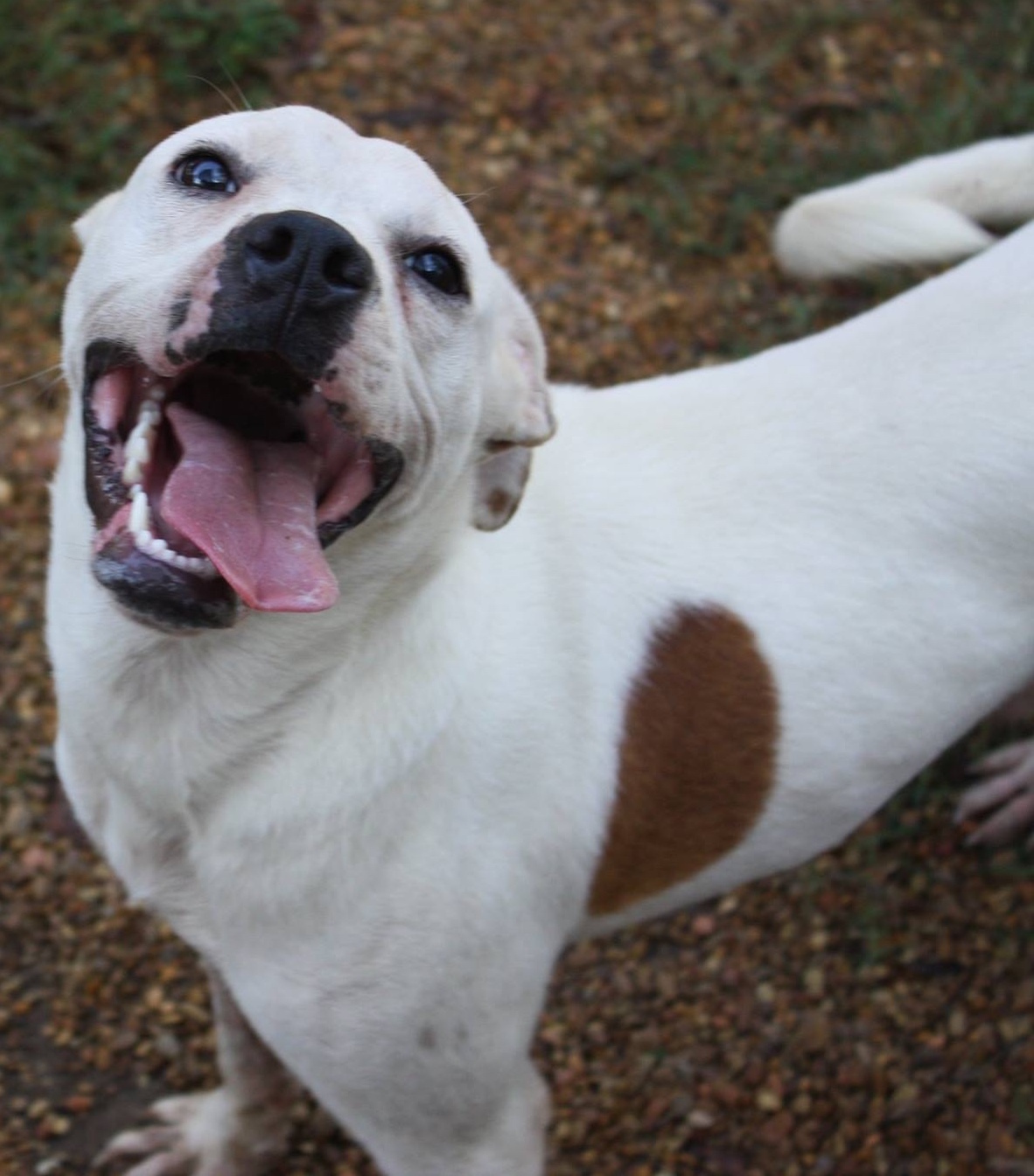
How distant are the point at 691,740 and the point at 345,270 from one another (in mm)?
1160

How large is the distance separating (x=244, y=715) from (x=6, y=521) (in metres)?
2.17

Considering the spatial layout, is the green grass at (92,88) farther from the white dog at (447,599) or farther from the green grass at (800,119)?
the white dog at (447,599)

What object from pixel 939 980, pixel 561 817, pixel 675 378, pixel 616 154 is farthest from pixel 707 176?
pixel 561 817

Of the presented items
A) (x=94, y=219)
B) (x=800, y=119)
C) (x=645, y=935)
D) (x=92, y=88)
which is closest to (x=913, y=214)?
(x=94, y=219)

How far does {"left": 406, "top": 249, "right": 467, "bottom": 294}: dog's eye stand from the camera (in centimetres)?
242

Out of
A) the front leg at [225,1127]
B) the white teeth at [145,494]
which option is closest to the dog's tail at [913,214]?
the white teeth at [145,494]

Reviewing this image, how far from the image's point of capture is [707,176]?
16.8 ft

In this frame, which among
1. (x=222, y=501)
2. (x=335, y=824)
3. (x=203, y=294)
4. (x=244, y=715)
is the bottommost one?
(x=335, y=824)

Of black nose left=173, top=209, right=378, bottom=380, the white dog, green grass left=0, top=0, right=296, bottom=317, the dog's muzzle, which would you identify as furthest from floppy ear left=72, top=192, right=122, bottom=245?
green grass left=0, top=0, right=296, bottom=317

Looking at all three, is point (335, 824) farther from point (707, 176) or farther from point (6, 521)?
point (707, 176)

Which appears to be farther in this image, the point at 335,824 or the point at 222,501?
the point at 335,824

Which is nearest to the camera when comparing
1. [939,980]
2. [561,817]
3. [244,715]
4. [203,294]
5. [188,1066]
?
[203,294]

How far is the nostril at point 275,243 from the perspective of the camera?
2100mm

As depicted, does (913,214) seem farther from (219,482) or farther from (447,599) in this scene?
(219,482)
